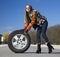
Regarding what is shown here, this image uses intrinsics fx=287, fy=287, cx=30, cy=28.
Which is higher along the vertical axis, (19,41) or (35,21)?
(35,21)

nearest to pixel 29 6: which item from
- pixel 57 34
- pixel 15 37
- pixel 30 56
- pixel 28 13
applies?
pixel 28 13

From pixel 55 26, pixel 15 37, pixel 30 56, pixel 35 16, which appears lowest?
pixel 30 56

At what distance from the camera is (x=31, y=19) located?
8930 mm

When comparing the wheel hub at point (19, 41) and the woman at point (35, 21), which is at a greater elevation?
the woman at point (35, 21)

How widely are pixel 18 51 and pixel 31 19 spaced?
A: 1074mm

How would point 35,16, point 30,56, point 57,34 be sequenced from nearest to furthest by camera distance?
point 30,56
point 35,16
point 57,34

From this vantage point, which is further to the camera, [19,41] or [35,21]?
[19,41]

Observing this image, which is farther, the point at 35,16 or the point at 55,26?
the point at 55,26

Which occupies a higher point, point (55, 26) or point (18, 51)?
point (55, 26)

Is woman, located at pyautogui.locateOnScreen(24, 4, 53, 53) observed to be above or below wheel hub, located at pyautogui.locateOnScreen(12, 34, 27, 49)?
above

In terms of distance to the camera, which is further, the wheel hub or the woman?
the wheel hub

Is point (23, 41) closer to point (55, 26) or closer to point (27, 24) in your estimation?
point (27, 24)

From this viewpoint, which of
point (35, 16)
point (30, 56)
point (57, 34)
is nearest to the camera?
point (30, 56)

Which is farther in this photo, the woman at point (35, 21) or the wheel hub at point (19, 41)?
the wheel hub at point (19, 41)
